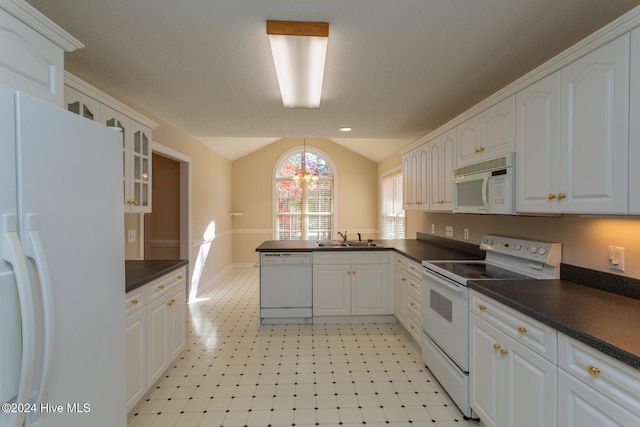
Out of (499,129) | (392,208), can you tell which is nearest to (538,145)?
(499,129)

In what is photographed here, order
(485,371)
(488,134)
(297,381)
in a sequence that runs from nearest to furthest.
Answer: (485,371) < (488,134) < (297,381)

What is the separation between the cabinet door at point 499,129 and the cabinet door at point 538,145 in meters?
0.06

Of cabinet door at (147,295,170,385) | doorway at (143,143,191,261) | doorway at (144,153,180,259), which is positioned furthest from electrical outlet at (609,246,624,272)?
doorway at (144,153,180,259)

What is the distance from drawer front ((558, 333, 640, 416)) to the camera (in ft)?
3.04

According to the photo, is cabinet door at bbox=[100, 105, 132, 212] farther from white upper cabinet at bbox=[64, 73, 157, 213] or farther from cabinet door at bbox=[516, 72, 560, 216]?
cabinet door at bbox=[516, 72, 560, 216]

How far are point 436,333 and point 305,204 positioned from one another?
16.3 ft

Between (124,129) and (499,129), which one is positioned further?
(124,129)

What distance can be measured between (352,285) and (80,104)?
2949 millimetres

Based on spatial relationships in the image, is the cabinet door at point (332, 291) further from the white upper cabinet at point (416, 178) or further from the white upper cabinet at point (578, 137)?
the white upper cabinet at point (578, 137)

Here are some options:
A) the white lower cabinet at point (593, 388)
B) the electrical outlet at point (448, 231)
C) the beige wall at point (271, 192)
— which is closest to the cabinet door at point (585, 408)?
the white lower cabinet at point (593, 388)

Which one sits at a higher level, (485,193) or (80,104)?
(80,104)

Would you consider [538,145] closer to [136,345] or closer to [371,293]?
[371,293]

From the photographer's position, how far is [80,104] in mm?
1833

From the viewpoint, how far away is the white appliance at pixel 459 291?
6.14 ft
